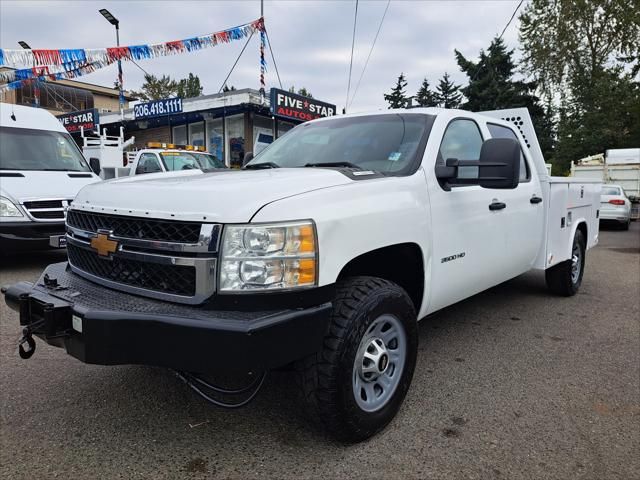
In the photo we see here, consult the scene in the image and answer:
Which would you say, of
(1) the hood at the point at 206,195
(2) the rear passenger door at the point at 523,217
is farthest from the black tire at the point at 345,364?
(2) the rear passenger door at the point at 523,217

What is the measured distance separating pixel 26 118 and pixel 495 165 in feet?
24.7

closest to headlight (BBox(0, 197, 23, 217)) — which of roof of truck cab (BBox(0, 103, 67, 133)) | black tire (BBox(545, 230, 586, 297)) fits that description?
roof of truck cab (BBox(0, 103, 67, 133))

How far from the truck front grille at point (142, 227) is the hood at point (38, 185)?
417 centimetres

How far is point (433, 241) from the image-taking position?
300 cm

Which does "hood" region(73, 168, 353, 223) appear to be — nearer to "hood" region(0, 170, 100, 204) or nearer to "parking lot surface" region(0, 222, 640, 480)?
"parking lot surface" region(0, 222, 640, 480)

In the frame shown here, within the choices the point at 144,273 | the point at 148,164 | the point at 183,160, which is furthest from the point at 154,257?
the point at 148,164

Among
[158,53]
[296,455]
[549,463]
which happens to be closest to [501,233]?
[549,463]

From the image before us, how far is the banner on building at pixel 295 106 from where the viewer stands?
16812 mm

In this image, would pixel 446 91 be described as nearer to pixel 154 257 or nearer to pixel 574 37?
pixel 574 37

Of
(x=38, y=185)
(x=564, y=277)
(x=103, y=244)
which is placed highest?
(x=38, y=185)

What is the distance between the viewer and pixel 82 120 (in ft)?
77.2

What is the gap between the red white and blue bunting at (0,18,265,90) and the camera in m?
12.0

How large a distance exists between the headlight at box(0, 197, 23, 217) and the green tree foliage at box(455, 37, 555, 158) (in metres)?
30.2

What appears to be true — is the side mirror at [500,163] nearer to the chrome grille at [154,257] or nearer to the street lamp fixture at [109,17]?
the chrome grille at [154,257]
